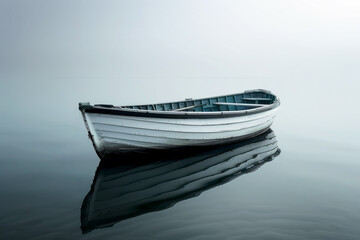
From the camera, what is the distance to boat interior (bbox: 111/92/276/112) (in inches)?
563

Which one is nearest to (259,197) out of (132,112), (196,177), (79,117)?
(196,177)

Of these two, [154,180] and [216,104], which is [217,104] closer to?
[216,104]

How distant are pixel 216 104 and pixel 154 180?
25.7ft

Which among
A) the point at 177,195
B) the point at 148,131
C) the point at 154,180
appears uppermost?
the point at 148,131

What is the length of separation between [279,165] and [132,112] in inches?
269

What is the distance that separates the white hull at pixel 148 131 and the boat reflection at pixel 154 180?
64cm

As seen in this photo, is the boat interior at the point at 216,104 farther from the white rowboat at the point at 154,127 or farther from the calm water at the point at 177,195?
the calm water at the point at 177,195

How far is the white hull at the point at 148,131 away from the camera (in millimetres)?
10008

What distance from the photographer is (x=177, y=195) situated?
29.0ft

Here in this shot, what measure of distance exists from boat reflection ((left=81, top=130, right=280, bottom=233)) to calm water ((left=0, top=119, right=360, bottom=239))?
0.10 ft

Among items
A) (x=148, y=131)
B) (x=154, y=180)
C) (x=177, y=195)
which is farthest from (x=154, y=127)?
(x=177, y=195)

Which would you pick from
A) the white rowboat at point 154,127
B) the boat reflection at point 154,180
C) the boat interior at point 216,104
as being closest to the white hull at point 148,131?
the white rowboat at point 154,127
